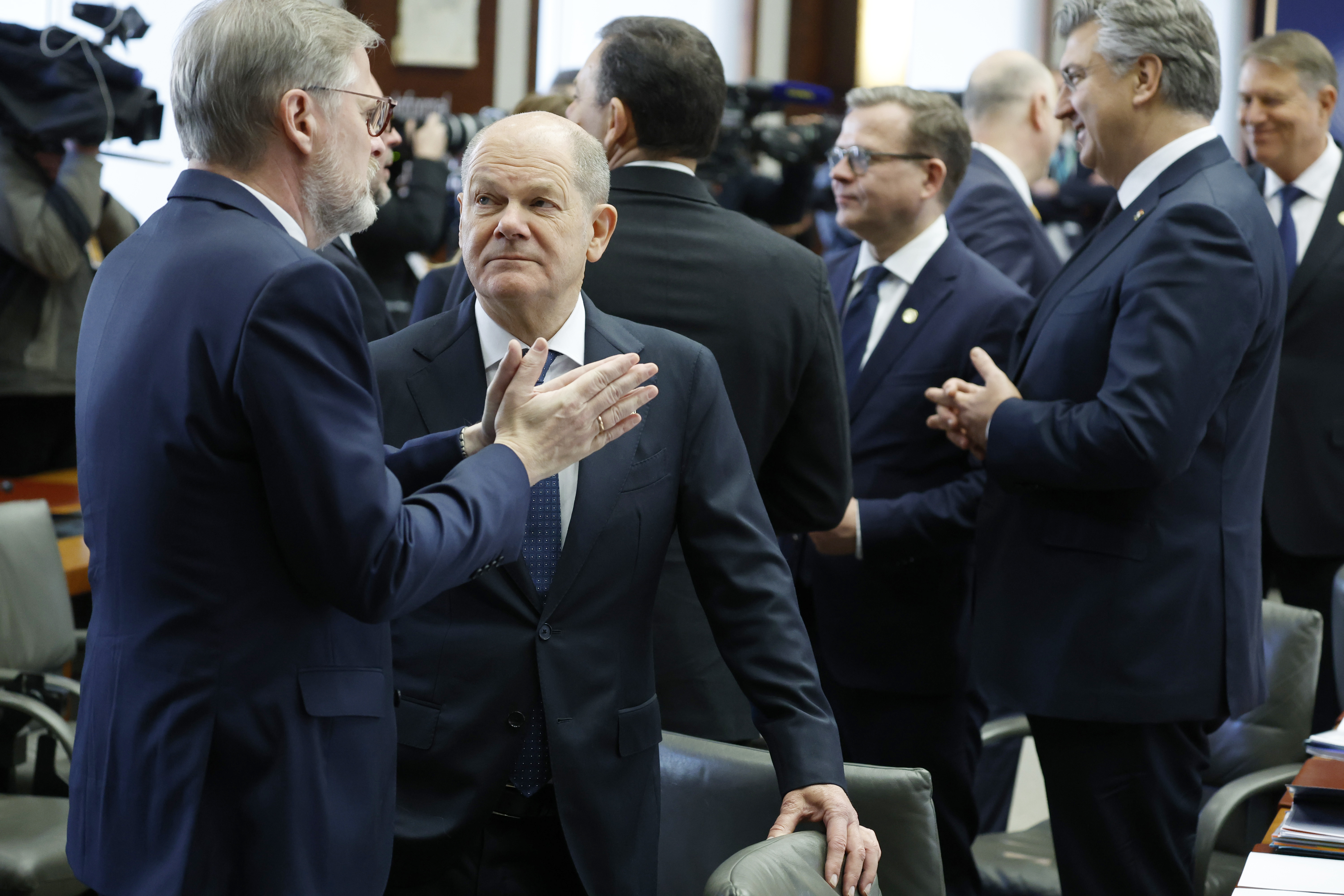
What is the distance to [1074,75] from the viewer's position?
7.81 feet

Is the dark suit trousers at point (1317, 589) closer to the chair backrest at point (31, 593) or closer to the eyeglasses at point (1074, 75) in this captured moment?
→ the eyeglasses at point (1074, 75)

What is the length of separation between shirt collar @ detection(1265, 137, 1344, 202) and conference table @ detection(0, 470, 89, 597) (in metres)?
3.02

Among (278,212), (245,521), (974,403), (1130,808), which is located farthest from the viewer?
(974,403)

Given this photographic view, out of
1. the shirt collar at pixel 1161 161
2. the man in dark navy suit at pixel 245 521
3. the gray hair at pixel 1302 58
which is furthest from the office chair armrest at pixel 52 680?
the gray hair at pixel 1302 58

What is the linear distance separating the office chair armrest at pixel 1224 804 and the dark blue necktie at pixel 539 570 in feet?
3.53

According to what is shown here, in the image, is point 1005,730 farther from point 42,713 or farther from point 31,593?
point 31,593

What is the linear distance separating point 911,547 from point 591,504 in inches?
43.4

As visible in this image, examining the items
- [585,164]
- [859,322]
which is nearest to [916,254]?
[859,322]

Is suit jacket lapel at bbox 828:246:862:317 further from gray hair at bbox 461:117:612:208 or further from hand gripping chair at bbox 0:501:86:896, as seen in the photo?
hand gripping chair at bbox 0:501:86:896

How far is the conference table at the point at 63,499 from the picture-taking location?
3100 millimetres

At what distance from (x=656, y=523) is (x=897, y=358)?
1.12 metres

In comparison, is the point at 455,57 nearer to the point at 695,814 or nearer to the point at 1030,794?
the point at 1030,794

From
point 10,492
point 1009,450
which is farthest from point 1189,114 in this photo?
point 10,492

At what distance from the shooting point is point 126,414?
1286 millimetres
